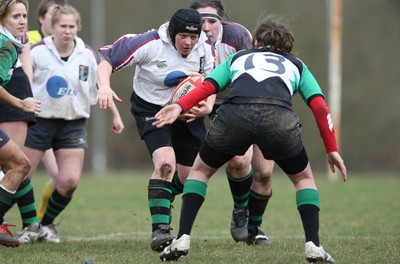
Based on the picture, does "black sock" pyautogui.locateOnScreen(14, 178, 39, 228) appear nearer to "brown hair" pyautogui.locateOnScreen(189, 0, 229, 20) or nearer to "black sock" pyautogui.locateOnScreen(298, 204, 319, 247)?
"brown hair" pyautogui.locateOnScreen(189, 0, 229, 20)

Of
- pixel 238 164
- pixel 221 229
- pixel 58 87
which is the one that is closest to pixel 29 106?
→ pixel 58 87

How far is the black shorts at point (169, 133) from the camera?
656 centimetres

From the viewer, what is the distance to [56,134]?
7848 mm

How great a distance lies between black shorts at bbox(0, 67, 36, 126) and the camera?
23.1 ft

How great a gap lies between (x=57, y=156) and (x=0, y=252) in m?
1.72

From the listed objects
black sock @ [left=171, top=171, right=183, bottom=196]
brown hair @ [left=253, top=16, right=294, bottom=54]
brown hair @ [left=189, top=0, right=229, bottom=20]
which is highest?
brown hair @ [left=253, top=16, right=294, bottom=54]

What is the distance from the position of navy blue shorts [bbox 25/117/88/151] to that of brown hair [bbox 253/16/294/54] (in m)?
2.65

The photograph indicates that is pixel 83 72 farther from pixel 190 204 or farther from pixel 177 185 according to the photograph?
pixel 190 204

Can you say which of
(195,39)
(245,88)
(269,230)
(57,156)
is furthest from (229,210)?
(245,88)

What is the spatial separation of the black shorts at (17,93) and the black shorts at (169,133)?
0.94m

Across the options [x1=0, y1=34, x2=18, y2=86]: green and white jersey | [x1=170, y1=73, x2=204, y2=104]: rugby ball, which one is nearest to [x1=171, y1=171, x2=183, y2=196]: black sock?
[x1=170, y1=73, x2=204, y2=104]: rugby ball

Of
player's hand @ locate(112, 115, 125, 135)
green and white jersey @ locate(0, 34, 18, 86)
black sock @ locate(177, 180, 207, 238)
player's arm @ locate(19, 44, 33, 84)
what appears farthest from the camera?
player's hand @ locate(112, 115, 125, 135)

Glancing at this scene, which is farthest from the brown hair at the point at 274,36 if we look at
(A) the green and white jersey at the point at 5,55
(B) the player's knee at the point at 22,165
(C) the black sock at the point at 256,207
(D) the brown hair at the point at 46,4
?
(D) the brown hair at the point at 46,4

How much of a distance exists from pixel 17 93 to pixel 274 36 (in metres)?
2.45
